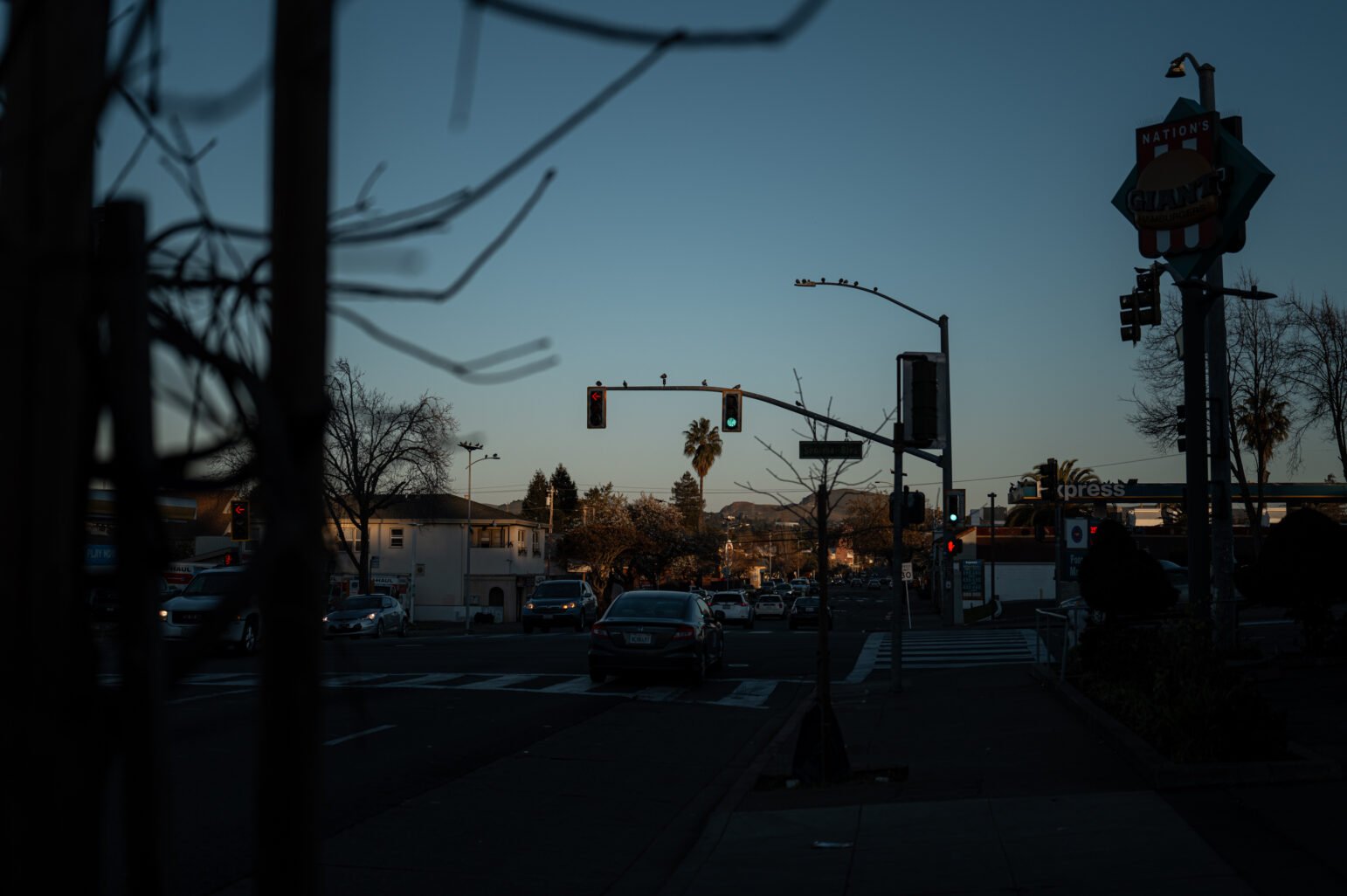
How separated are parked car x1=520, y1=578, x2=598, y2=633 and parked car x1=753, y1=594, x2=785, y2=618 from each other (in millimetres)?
27068

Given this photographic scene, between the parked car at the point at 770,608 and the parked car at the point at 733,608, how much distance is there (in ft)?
43.8

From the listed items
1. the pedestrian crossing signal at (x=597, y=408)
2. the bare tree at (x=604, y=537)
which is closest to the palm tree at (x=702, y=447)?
the bare tree at (x=604, y=537)

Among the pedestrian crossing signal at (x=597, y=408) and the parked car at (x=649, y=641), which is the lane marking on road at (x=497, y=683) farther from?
the pedestrian crossing signal at (x=597, y=408)

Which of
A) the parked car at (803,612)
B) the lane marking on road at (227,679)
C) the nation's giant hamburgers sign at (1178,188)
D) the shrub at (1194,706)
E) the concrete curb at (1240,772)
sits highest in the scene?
the nation's giant hamburgers sign at (1178,188)

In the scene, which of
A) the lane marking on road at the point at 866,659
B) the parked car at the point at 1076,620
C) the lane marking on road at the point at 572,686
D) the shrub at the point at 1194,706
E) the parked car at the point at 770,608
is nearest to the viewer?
the shrub at the point at 1194,706

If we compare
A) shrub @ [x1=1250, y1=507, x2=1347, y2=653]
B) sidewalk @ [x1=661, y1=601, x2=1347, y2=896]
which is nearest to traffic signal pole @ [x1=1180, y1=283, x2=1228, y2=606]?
shrub @ [x1=1250, y1=507, x2=1347, y2=653]

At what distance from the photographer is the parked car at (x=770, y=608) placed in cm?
6869

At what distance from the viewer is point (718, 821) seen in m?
8.95

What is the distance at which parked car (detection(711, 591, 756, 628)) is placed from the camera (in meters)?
51.8

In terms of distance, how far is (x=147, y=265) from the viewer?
247cm

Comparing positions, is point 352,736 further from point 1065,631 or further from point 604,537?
point 604,537

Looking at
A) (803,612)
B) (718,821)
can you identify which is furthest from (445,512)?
(718,821)

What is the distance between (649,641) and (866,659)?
819 cm

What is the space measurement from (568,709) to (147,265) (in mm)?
14620
